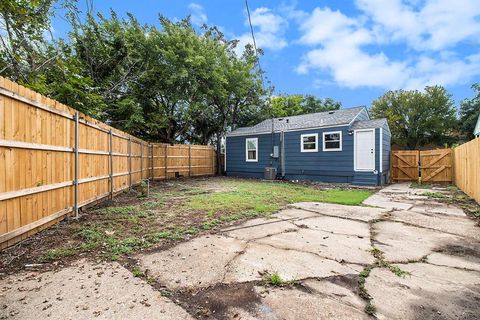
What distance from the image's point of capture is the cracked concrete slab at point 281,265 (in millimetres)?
2264

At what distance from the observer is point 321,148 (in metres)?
11.4

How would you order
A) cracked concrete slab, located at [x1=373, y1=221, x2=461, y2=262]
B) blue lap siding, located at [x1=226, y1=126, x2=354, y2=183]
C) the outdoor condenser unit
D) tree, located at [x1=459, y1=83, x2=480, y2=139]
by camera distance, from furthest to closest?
tree, located at [x1=459, y1=83, x2=480, y2=139] < the outdoor condenser unit < blue lap siding, located at [x1=226, y1=126, x2=354, y2=183] < cracked concrete slab, located at [x1=373, y1=221, x2=461, y2=262]

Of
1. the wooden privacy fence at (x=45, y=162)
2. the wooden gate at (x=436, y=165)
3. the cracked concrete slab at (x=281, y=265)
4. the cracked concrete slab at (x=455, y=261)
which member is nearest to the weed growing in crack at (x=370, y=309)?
the cracked concrete slab at (x=281, y=265)

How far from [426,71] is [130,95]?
82.9 feet

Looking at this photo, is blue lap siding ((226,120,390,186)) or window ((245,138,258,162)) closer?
blue lap siding ((226,120,390,186))

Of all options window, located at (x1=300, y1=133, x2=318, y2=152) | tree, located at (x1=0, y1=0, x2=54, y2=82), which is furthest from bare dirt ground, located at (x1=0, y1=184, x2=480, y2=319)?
window, located at (x1=300, y1=133, x2=318, y2=152)

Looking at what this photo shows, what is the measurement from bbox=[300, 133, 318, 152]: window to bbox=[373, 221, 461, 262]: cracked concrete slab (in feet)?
25.0

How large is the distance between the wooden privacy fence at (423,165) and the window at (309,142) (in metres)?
3.93

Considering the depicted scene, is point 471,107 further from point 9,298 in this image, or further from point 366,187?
point 9,298

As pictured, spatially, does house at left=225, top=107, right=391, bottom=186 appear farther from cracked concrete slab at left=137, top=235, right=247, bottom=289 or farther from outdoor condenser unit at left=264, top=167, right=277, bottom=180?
cracked concrete slab at left=137, top=235, right=247, bottom=289

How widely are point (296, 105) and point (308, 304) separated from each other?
22641 mm

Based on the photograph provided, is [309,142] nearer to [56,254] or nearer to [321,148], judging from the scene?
[321,148]

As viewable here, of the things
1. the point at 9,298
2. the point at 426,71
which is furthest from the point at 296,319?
the point at 426,71

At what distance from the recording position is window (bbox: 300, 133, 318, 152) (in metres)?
11.6
